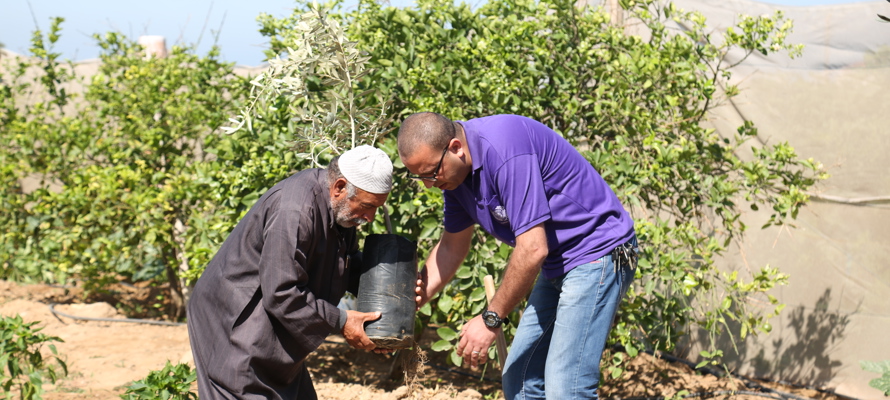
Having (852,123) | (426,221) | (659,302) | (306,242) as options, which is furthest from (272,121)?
(852,123)

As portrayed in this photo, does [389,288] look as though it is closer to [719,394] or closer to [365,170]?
[365,170]

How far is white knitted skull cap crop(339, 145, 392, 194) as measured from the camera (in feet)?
8.43

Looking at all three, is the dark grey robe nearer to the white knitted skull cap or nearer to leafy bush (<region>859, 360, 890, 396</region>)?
the white knitted skull cap

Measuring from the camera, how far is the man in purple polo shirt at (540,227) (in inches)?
105

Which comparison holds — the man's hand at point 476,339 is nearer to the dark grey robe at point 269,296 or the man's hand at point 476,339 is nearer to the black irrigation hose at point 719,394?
the dark grey robe at point 269,296

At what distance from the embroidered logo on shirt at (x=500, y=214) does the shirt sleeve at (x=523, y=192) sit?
0.12m

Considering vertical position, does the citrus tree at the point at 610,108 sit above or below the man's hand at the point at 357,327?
above

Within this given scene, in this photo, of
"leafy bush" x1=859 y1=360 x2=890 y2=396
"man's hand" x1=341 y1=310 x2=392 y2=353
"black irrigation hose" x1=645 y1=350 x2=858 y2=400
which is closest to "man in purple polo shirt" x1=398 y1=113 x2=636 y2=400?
"man's hand" x1=341 y1=310 x2=392 y2=353

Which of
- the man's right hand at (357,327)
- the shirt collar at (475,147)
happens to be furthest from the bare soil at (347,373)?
the shirt collar at (475,147)

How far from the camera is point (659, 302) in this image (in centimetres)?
419

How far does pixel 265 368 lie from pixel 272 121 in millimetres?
2020

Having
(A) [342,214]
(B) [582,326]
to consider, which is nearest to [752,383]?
(B) [582,326]

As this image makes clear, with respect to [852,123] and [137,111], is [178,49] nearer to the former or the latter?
[137,111]

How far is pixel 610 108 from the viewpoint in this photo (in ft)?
14.0
